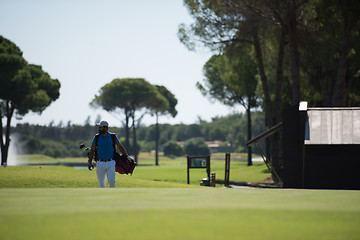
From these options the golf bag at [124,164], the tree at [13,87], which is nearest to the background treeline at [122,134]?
the tree at [13,87]

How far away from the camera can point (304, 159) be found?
68.1 ft

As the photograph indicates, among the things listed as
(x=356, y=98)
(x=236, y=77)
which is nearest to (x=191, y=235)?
(x=356, y=98)

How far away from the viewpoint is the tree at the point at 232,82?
165 ft

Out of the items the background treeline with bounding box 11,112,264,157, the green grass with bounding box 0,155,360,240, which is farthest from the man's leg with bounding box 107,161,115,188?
the background treeline with bounding box 11,112,264,157

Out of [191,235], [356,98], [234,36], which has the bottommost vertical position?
[191,235]

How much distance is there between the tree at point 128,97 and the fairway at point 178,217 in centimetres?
7344

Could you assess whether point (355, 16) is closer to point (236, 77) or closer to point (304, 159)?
point (304, 159)

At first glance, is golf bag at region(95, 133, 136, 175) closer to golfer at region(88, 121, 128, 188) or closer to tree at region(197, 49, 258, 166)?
golfer at region(88, 121, 128, 188)

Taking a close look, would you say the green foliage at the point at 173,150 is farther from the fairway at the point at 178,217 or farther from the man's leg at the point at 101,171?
the fairway at the point at 178,217

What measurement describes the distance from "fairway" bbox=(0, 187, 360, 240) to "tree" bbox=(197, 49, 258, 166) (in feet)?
124

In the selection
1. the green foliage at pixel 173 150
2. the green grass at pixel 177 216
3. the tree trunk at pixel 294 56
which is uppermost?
the tree trunk at pixel 294 56

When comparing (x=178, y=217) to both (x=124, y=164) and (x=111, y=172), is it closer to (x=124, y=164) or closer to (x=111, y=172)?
(x=111, y=172)

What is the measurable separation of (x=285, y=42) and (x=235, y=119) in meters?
155

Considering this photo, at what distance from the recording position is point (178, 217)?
16.5ft
